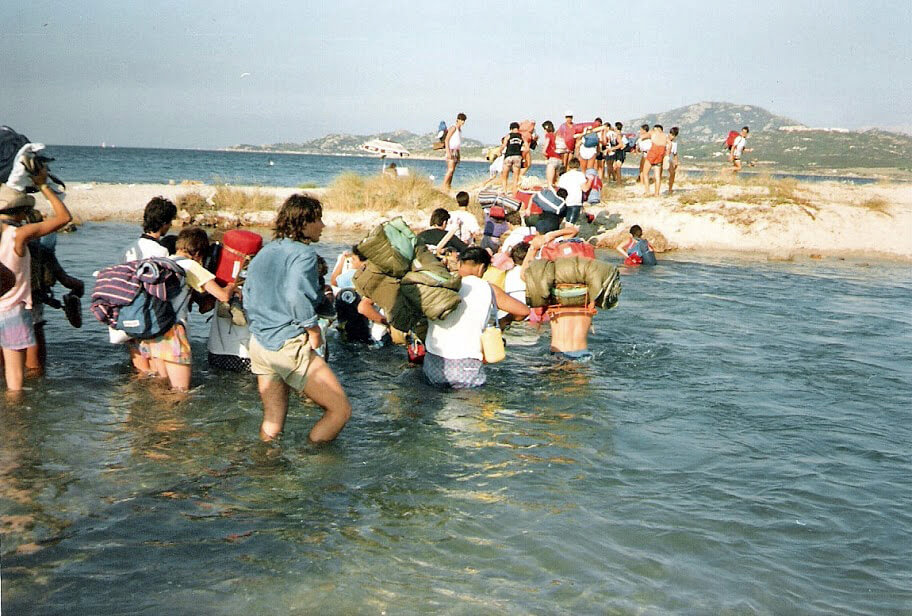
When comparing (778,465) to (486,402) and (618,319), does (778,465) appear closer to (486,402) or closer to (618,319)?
(486,402)

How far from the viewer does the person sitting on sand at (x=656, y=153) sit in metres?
20.9

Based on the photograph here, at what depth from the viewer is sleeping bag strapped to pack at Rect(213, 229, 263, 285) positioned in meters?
6.96

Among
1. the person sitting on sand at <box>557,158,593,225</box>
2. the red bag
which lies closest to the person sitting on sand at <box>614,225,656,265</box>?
the person sitting on sand at <box>557,158,593,225</box>

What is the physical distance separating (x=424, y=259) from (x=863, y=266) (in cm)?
1552

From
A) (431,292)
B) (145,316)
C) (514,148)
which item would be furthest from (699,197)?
(145,316)

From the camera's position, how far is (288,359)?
557cm

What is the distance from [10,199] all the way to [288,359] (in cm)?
277

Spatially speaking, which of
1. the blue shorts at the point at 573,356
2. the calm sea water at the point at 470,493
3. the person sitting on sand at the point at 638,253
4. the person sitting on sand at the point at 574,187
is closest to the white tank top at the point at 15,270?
the calm sea water at the point at 470,493

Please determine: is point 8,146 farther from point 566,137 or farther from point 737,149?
point 737,149

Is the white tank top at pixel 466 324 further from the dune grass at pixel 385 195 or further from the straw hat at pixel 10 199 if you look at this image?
the dune grass at pixel 385 195

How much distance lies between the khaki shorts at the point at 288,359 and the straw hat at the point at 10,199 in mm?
2389

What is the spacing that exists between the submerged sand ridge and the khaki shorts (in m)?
14.5

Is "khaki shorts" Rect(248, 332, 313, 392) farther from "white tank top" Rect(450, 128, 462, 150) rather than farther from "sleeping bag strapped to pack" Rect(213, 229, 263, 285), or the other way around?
"white tank top" Rect(450, 128, 462, 150)

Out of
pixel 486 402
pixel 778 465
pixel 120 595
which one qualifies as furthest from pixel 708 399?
pixel 120 595
